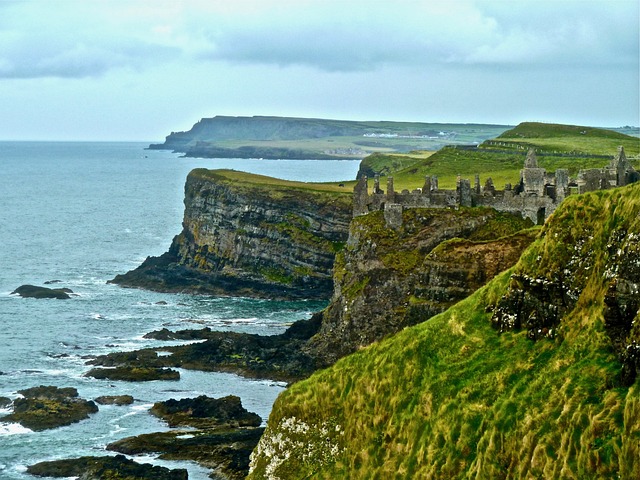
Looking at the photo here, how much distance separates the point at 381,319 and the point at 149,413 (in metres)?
20.3

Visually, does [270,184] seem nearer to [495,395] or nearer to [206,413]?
[206,413]

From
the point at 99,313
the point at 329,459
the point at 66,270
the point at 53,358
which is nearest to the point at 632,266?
the point at 329,459

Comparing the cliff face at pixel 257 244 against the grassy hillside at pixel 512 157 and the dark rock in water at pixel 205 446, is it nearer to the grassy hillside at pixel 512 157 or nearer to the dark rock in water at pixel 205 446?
the grassy hillside at pixel 512 157

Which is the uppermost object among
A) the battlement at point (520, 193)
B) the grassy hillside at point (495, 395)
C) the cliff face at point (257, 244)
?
the battlement at point (520, 193)

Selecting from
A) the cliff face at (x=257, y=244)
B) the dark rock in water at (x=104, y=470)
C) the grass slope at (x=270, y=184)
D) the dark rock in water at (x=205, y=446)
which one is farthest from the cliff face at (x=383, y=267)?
the grass slope at (x=270, y=184)

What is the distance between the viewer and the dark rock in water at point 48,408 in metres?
83.8

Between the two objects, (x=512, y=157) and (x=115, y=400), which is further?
(x=512, y=157)

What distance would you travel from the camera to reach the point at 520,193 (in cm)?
9150

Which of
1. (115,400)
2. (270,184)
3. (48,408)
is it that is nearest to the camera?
(48,408)

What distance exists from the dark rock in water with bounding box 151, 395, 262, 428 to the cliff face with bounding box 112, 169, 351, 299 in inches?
2255

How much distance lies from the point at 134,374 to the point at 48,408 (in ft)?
44.7

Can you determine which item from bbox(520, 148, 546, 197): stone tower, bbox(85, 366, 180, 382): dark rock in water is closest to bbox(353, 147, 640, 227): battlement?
bbox(520, 148, 546, 197): stone tower

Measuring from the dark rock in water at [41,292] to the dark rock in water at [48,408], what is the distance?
173 ft

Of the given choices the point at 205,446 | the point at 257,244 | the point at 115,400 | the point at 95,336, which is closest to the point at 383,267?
the point at 115,400
